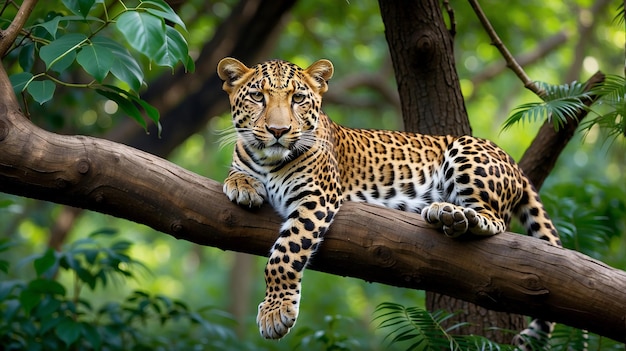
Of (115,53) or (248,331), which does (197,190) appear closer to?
(115,53)

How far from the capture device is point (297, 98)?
5.21 m

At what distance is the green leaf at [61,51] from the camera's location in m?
3.89

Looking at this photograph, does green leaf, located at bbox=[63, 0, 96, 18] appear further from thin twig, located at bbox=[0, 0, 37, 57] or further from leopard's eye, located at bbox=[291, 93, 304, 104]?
leopard's eye, located at bbox=[291, 93, 304, 104]

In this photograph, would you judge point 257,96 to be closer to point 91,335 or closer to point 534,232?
point 534,232

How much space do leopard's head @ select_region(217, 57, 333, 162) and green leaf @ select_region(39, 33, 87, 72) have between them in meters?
1.38

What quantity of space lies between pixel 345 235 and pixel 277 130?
83cm

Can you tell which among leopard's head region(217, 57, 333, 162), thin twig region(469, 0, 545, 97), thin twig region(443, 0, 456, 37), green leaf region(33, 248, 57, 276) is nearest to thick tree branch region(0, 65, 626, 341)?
leopard's head region(217, 57, 333, 162)

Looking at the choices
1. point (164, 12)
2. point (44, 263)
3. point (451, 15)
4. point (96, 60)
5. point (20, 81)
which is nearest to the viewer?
point (164, 12)

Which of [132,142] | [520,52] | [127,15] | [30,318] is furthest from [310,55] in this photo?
[127,15]

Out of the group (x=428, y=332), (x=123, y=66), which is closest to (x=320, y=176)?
(x=428, y=332)

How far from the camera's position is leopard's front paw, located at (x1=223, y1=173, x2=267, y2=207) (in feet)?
15.7

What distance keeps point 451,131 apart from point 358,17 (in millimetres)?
7444

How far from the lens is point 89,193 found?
176 inches

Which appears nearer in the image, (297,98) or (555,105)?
(297,98)
